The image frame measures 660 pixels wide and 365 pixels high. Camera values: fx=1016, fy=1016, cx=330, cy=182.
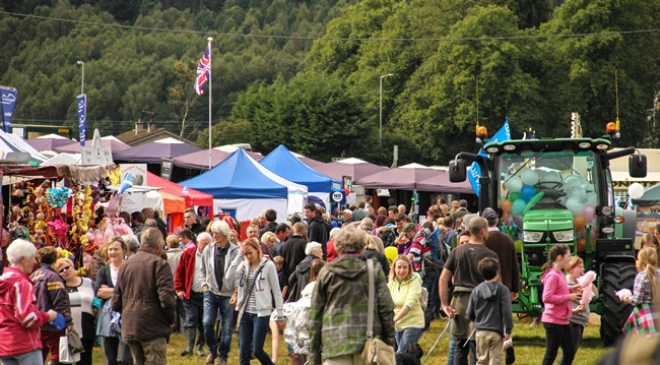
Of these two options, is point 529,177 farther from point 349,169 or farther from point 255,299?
point 349,169

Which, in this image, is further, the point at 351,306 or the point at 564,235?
the point at 564,235

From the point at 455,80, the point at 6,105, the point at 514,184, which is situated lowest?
the point at 514,184

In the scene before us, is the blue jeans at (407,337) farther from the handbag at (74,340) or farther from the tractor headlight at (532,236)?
the handbag at (74,340)

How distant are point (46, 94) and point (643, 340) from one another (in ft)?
411

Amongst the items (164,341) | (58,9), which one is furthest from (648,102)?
(58,9)

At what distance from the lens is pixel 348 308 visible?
721 centimetres

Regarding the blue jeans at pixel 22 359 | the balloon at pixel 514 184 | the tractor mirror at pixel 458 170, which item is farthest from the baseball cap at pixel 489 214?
the blue jeans at pixel 22 359

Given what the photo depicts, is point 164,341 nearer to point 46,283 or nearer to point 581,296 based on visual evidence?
point 46,283

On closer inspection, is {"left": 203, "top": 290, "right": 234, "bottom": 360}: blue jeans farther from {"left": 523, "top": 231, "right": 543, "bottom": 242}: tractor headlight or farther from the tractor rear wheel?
the tractor rear wheel

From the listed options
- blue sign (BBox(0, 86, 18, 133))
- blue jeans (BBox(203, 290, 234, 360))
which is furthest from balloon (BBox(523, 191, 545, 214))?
blue sign (BBox(0, 86, 18, 133))

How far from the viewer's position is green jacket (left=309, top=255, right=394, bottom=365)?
23.7 ft

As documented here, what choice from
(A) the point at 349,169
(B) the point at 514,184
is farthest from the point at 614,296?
(A) the point at 349,169

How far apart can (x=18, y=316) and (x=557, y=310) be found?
A: 5.10m

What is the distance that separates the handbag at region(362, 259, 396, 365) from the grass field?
208 inches
